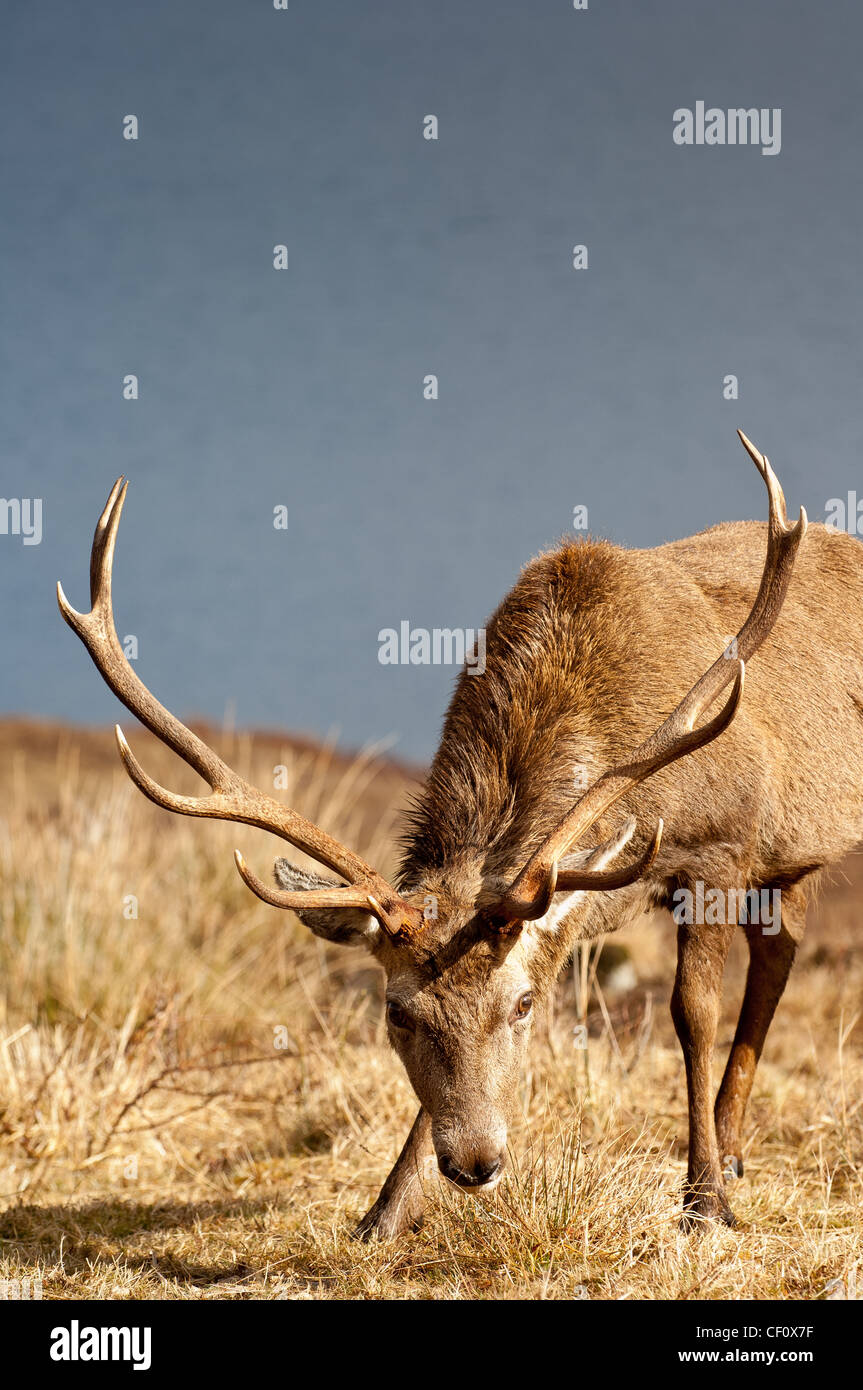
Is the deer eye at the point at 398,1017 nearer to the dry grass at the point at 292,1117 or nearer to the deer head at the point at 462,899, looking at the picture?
the deer head at the point at 462,899

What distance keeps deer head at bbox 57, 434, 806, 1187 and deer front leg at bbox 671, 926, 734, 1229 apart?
2.00ft

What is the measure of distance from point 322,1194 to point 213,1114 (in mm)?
1550

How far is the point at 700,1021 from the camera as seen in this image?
5191 mm

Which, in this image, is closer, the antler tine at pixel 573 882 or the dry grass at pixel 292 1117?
the antler tine at pixel 573 882

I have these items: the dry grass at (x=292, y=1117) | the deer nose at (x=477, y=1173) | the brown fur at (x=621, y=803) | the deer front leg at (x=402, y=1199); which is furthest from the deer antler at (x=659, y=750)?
the deer front leg at (x=402, y=1199)

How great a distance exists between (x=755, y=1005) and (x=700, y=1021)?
0.98 m

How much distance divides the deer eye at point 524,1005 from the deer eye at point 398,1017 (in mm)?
356

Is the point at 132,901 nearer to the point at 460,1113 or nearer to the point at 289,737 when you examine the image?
the point at 460,1113

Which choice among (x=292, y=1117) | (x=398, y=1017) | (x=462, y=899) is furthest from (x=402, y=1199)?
(x=292, y=1117)

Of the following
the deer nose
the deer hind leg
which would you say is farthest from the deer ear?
the deer hind leg

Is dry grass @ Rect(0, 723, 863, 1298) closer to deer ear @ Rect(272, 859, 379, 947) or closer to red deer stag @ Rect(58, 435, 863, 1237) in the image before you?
red deer stag @ Rect(58, 435, 863, 1237)

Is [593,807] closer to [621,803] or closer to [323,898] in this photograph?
[621,803]

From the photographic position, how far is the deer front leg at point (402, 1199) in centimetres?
511
